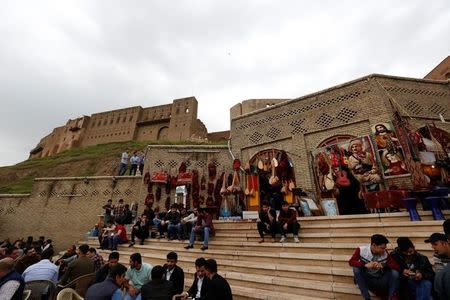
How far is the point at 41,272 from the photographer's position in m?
4.25

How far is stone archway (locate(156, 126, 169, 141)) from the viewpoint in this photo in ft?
133

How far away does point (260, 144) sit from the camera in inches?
474

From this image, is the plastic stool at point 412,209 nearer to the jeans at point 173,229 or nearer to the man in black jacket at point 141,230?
the jeans at point 173,229

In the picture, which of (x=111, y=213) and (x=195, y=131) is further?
(x=195, y=131)

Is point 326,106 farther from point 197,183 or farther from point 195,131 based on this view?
point 195,131

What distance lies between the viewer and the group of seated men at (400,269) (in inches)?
130

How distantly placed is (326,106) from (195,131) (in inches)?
1147

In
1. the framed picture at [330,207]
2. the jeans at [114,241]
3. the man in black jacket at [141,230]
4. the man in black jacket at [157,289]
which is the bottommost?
the man in black jacket at [157,289]

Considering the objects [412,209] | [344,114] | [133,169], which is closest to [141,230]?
[133,169]

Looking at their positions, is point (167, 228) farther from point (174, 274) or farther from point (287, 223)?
point (174, 274)

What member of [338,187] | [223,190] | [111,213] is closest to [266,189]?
[223,190]

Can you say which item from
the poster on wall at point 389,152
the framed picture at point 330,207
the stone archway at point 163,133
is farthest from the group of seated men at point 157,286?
the stone archway at point 163,133

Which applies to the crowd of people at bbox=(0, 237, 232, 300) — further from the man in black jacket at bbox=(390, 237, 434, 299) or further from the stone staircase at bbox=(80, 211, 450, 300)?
the man in black jacket at bbox=(390, 237, 434, 299)

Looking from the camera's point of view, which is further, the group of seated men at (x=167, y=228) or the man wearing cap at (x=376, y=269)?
the group of seated men at (x=167, y=228)
